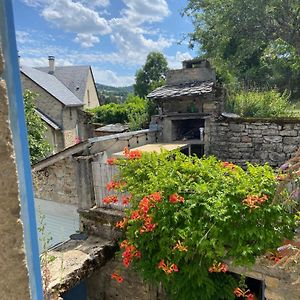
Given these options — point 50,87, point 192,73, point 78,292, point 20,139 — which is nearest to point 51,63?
point 50,87

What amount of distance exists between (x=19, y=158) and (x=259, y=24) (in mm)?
15165

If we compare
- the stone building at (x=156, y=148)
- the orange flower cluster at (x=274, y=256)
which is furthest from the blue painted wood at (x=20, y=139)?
the orange flower cluster at (x=274, y=256)

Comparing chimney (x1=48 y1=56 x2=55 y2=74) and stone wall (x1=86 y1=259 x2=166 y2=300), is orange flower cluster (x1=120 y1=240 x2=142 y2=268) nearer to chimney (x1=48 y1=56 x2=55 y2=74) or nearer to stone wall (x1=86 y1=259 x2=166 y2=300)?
stone wall (x1=86 y1=259 x2=166 y2=300)

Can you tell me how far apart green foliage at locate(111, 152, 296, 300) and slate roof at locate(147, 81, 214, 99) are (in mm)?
5708

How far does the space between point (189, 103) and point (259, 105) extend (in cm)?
314

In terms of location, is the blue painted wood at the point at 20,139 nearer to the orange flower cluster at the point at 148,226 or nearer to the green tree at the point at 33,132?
the orange flower cluster at the point at 148,226

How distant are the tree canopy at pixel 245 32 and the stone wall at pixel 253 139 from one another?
624 cm

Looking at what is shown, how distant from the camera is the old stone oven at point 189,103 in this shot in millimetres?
10172

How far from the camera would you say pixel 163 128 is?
10.7m

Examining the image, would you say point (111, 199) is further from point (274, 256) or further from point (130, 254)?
point (274, 256)

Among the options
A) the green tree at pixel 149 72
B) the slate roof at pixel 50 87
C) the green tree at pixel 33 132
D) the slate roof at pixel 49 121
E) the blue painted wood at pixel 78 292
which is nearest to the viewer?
the blue painted wood at pixel 78 292

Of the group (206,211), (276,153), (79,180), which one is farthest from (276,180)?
(276,153)

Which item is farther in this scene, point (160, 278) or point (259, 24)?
point (259, 24)

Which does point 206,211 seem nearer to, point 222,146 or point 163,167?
point 163,167
